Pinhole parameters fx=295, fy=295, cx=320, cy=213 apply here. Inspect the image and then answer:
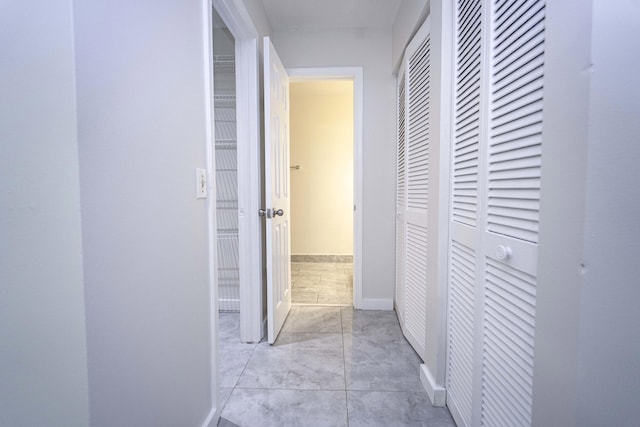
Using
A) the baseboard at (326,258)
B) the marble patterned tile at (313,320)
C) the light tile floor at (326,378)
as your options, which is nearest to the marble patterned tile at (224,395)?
the light tile floor at (326,378)

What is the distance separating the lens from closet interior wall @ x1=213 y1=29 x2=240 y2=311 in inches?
97.4

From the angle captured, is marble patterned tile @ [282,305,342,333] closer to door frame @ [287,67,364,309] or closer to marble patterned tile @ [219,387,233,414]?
door frame @ [287,67,364,309]

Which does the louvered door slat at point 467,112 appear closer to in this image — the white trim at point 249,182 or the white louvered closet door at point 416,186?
the white louvered closet door at point 416,186

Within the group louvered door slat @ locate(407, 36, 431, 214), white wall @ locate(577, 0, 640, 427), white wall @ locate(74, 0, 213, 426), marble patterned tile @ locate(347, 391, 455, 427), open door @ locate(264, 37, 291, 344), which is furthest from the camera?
open door @ locate(264, 37, 291, 344)

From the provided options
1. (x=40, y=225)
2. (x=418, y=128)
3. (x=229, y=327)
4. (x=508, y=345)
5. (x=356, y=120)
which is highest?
(x=356, y=120)

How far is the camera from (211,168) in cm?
125

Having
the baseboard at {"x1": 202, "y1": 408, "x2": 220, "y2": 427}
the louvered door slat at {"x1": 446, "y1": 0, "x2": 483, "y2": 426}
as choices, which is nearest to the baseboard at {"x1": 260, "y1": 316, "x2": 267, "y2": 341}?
the baseboard at {"x1": 202, "y1": 408, "x2": 220, "y2": 427}

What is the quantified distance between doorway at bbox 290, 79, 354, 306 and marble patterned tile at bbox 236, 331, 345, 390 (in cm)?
206

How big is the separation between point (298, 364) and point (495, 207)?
141cm

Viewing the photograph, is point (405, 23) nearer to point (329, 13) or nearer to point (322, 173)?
point (329, 13)

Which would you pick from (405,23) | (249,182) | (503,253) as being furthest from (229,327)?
(405,23)

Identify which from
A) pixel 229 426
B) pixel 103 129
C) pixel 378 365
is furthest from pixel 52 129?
pixel 378 365

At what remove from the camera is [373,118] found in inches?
100

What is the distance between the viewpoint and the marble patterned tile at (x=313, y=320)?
224 cm
